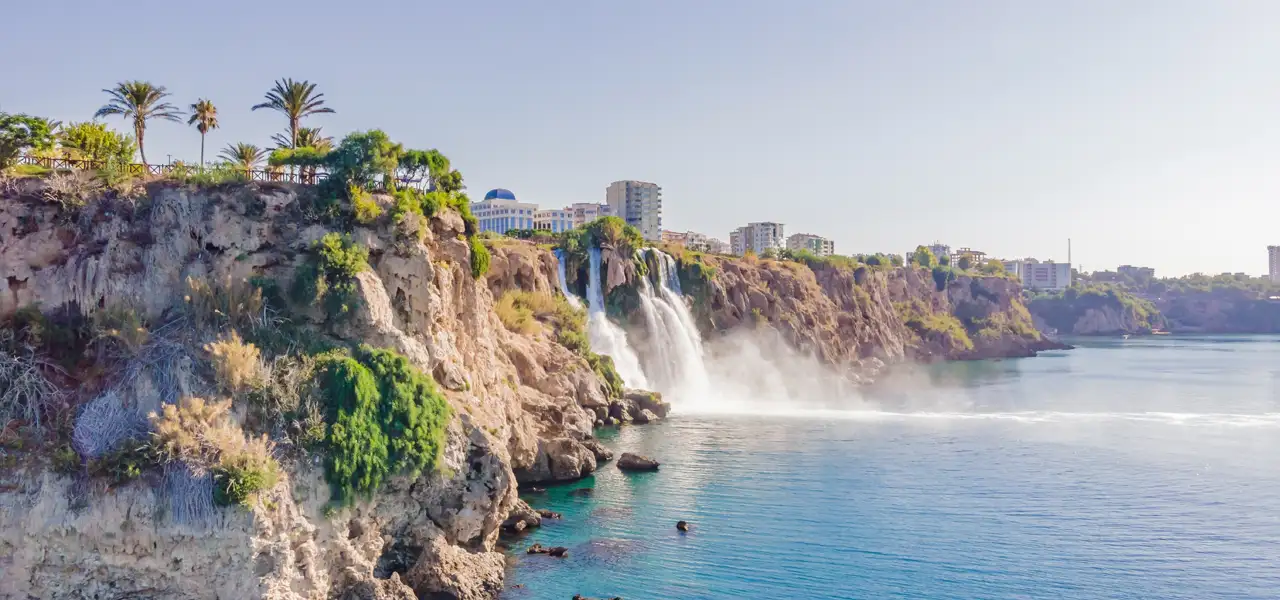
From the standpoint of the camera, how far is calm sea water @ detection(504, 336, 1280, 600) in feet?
91.5

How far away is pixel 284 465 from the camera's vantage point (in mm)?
23781

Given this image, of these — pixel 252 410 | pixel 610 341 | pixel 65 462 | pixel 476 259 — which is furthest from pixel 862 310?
pixel 65 462

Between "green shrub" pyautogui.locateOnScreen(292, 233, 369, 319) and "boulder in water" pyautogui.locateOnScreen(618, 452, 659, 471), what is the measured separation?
17.5 metres

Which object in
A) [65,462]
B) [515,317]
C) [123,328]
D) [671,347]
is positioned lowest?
[65,462]

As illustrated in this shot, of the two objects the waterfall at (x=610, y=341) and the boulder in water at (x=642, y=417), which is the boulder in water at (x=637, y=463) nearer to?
the boulder in water at (x=642, y=417)

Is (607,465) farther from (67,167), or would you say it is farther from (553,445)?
(67,167)

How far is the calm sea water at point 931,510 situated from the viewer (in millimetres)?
27875

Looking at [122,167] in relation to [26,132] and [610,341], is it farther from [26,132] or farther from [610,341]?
[610,341]

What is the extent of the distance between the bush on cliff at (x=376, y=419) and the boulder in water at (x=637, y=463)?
15173 millimetres

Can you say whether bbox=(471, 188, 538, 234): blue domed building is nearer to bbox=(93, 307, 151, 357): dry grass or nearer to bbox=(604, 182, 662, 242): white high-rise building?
bbox=(604, 182, 662, 242): white high-rise building

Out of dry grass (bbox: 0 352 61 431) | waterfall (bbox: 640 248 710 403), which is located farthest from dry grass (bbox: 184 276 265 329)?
waterfall (bbox: 640 248 710 403)

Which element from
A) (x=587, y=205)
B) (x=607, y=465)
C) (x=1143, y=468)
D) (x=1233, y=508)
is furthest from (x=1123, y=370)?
(x=587, y=205)

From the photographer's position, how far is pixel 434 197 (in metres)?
34.1

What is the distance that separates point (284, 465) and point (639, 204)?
507 feet
